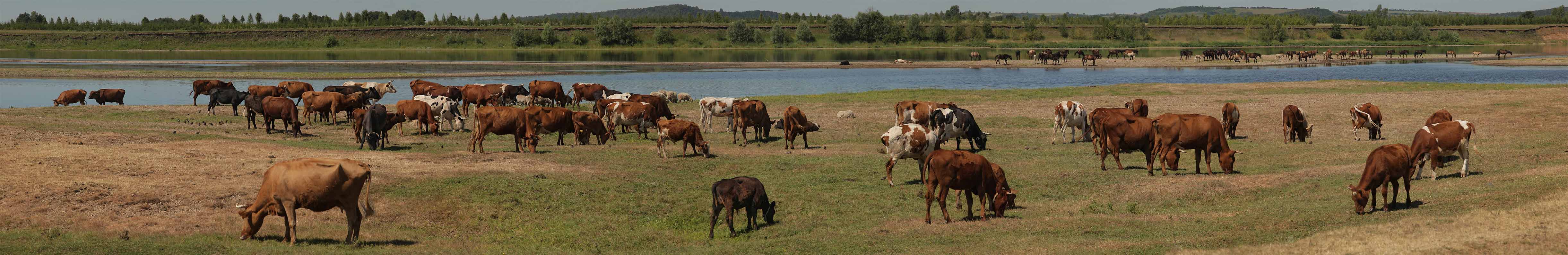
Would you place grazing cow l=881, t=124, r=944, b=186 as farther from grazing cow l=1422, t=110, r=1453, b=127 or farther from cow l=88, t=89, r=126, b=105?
cow l=88, t=89, r=126, b=105

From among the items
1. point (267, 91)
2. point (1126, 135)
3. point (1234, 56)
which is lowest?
point (1126, 135)

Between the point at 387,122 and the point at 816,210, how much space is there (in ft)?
48.6

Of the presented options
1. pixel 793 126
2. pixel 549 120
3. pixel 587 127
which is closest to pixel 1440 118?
pixel 793 126

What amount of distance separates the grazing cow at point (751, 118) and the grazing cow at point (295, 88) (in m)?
21.1

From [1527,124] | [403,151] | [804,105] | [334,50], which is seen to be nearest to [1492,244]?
[403,151]

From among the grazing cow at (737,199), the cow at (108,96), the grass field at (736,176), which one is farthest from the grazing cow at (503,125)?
the cow at (108,96)

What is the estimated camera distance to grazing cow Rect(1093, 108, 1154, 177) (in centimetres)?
2025

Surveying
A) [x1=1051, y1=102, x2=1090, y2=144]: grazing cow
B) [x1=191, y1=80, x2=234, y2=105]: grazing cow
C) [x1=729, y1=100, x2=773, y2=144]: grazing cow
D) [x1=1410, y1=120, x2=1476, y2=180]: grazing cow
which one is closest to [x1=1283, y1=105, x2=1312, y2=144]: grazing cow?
[x1=1051, y1=102, x2=1090, y2=144]: grazing cow

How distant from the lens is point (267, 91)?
3894 centimetres

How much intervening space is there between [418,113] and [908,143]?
15.6 meters

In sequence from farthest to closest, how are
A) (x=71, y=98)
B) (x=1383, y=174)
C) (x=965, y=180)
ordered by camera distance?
(x=71, y=98), (x=965, y=180), (x=1383, y=174)

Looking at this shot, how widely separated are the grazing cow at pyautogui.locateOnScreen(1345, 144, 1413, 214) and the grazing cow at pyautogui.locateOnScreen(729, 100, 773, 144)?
15674 millimetres

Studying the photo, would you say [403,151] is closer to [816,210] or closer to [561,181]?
[561,181]

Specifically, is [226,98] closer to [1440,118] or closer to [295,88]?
[295,88]
